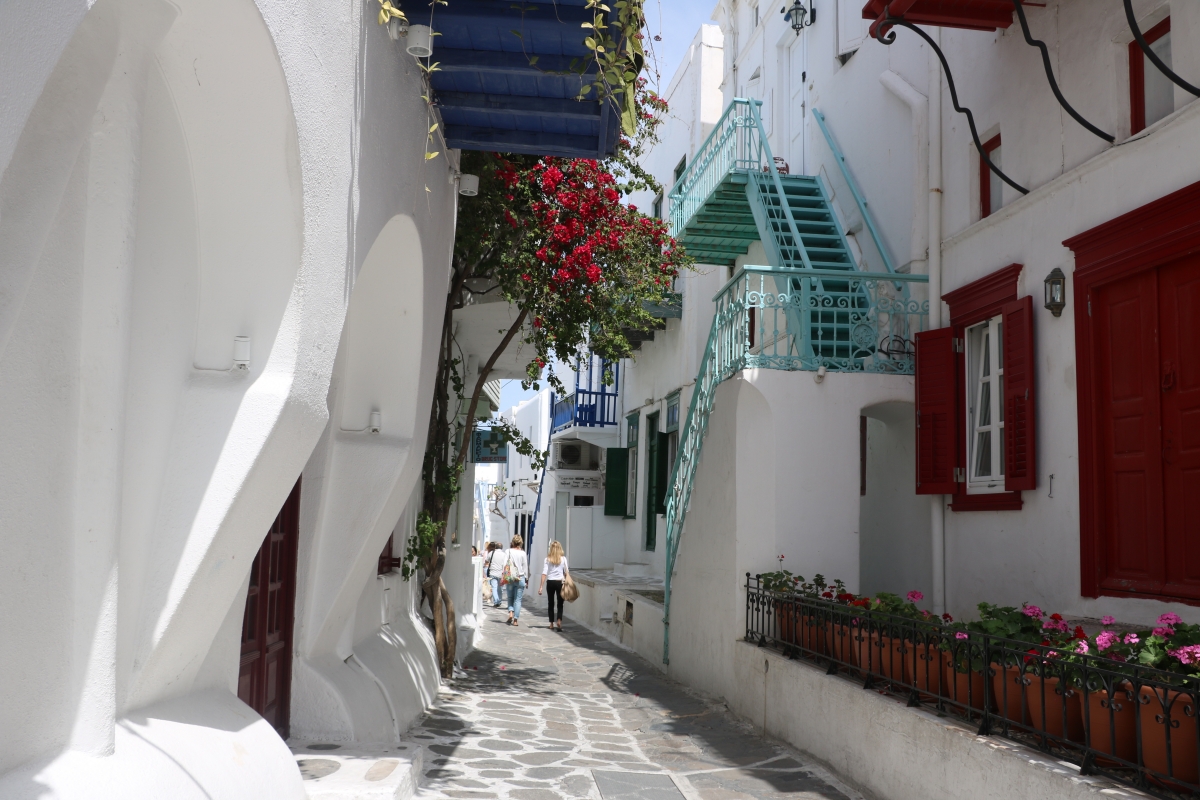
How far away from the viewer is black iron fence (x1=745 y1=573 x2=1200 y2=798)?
13.6 feet

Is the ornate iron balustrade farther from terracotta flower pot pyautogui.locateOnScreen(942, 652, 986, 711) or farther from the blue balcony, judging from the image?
the blue balcony

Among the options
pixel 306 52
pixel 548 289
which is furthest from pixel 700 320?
pixel 306 52

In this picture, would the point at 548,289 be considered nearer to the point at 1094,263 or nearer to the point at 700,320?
the point at 1094,263

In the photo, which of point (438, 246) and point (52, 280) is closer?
point (52, 280)

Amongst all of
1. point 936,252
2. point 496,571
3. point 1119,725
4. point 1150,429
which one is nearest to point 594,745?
point 1119,725

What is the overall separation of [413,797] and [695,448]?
19.5 feet

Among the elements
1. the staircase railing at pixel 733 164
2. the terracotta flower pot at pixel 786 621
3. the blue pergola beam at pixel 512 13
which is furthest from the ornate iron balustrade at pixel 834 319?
the blue pergola beam at pixel 512 13

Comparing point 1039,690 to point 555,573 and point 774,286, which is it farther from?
point 555,573

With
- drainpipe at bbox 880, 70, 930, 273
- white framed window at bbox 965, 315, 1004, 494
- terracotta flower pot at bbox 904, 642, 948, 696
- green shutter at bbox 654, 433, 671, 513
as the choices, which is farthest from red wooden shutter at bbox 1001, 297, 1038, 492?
green shutter at bbox 654, 433, 671, 513

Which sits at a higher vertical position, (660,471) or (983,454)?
(660,471)

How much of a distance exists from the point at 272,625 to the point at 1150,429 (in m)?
5.52

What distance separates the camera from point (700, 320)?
17.8 m

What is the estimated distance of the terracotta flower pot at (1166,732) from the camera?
407cm

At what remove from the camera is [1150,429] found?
20.9 ft
